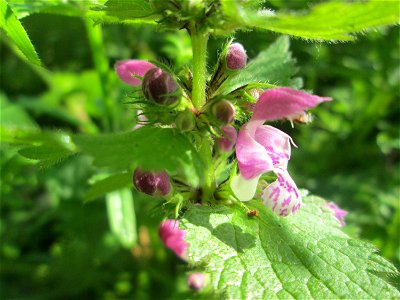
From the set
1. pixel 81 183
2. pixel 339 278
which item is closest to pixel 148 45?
pixel 81 183

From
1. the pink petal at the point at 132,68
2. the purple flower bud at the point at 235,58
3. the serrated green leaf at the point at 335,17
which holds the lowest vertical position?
the pink petal at the point at 132,68

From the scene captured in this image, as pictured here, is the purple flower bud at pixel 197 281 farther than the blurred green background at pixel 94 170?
No

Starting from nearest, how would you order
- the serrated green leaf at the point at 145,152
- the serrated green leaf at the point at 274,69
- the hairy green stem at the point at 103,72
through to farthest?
the serrated green leaf at the point at 145,152 < the serrated green leaf at the point at 274,69 < the hairy green stem at the point at 103,72

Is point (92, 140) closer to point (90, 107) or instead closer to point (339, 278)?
point (339, 278)

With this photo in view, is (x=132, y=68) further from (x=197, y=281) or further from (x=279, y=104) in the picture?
(x=197, y=281)

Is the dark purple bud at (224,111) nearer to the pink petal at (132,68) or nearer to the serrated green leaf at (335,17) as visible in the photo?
the serrated green leaf at (335,17)

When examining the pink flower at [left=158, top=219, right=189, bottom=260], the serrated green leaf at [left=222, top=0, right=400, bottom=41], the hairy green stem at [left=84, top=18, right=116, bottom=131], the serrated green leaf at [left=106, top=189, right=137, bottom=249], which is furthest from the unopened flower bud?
the hairy green stem at [left=84, top=18, right=116, bottom=131]

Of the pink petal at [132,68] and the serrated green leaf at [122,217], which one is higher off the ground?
the pink petal at [132,68]

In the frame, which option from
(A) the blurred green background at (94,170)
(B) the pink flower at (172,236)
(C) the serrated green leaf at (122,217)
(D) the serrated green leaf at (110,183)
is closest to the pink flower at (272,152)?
(D) the serrated green leaf at (110,183)
